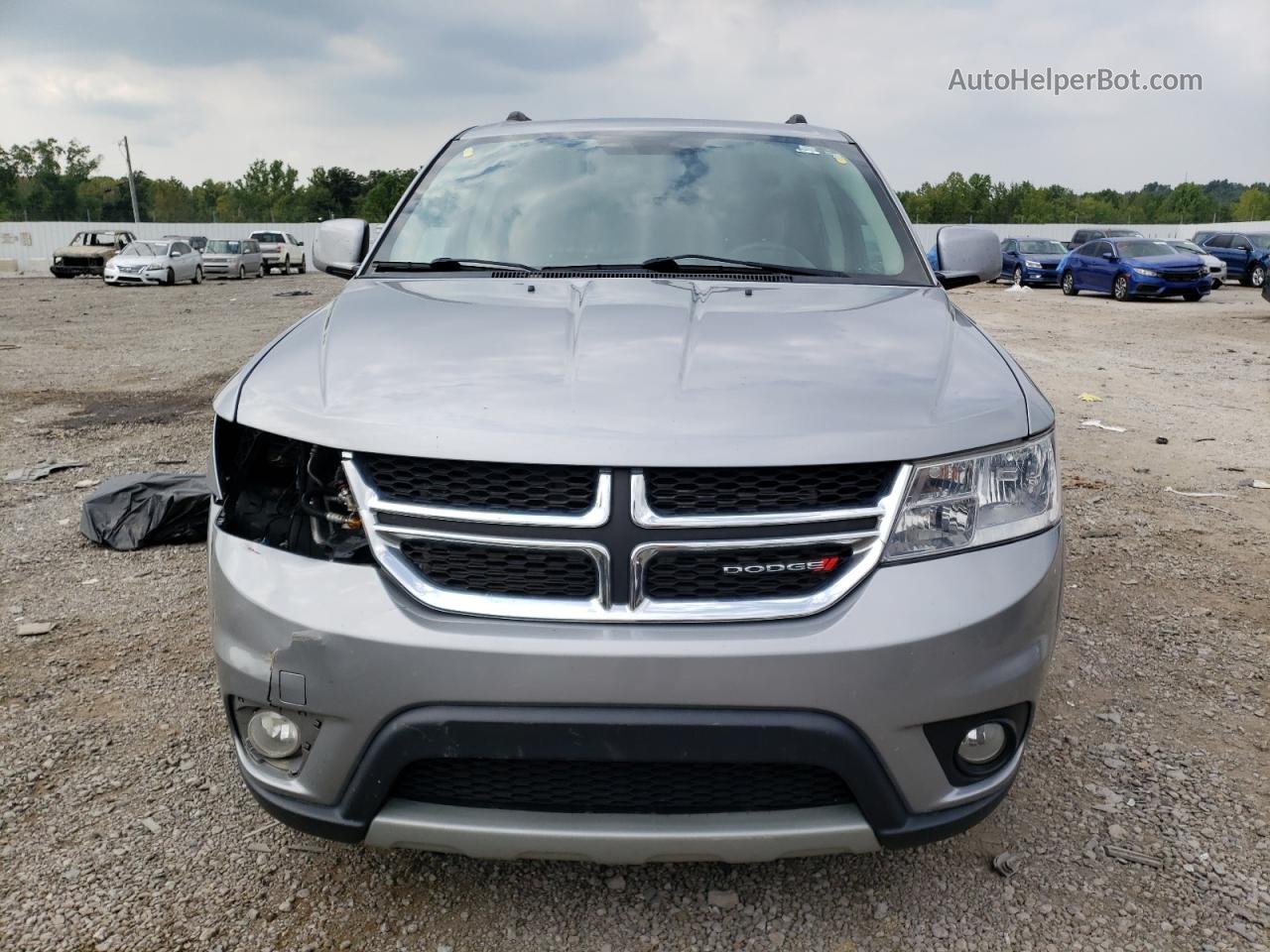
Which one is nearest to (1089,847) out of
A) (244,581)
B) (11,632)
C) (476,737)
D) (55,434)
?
(476,737)

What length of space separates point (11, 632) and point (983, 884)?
334 cm

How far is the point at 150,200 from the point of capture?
103 meters


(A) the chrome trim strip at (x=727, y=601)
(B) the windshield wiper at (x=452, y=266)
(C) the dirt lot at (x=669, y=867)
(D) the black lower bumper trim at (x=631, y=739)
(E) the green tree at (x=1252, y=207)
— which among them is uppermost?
(E) the green tree at (x=1252, y=207)

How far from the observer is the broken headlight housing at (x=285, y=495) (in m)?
1.89

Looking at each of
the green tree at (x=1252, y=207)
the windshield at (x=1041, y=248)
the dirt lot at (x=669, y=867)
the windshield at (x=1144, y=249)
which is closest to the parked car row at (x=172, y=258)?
the windshield at (x=1041, y=248)

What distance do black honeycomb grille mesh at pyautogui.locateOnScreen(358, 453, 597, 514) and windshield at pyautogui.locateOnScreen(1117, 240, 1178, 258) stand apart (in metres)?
23.5

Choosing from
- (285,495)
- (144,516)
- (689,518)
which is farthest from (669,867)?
(144,516)

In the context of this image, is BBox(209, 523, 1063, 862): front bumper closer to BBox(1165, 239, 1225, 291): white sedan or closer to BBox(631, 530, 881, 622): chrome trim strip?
BBox(631, 530, 881, 622): chrome trim strip

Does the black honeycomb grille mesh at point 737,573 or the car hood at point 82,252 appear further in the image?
the car hood at point 82,252

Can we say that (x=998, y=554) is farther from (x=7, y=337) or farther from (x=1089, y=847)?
(x=7, y=337)

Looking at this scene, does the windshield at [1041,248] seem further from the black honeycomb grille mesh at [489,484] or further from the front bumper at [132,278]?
the black honeycomb grille mesh at [489,484]

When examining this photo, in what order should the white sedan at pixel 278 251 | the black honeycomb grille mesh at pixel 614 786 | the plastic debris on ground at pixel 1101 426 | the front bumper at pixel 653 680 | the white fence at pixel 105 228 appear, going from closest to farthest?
1. the front bumper at pixel 653 680
2. the black honeycomb grille mesh at pixel 614 786
3. the plastic debris on ground at pixel 1101 426
4. the white sedan at pixel 278 251
5. the white fence at pixel 105 228

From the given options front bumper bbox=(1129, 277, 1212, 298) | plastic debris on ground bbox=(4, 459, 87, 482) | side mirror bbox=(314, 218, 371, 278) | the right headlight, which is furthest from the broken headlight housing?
front bumper bbox=(1129, 277, 1212, 298)

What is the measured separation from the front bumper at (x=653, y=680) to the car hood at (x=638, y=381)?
266 millimetres
